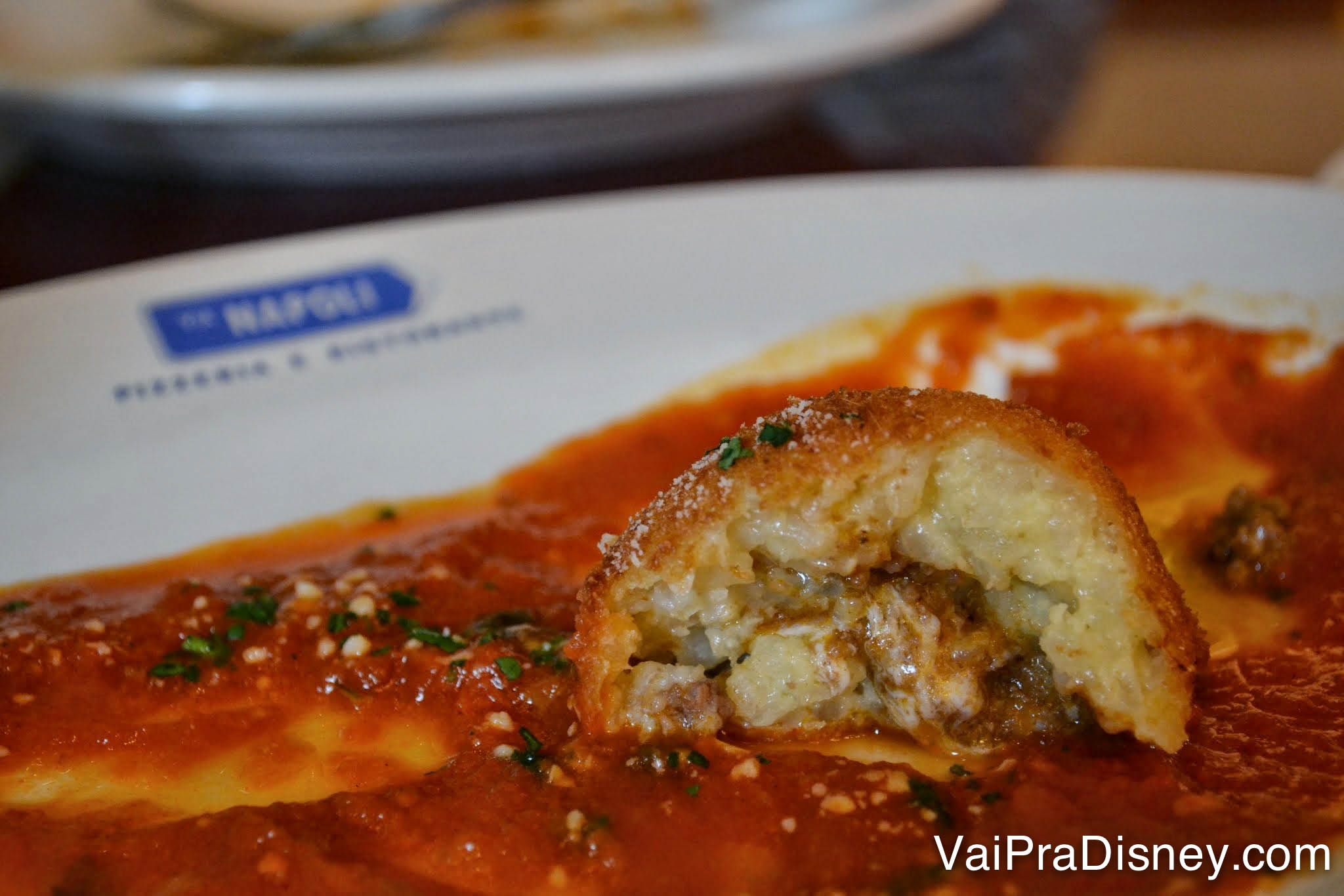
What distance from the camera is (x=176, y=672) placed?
1.63 metres

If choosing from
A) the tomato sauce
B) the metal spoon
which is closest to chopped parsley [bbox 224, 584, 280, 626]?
the tomato sauce

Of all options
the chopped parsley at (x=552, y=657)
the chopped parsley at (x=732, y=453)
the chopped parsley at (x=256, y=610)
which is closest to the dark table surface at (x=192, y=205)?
the chopped parsley at (x=256, y=610)

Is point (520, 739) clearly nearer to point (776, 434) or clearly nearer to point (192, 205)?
point (776, 434)

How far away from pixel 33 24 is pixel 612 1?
1.56 metres

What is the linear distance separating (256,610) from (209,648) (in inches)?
3.2

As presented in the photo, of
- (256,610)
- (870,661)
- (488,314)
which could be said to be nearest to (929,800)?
(870,661)

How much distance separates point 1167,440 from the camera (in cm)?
211

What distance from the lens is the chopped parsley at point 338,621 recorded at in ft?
5.50

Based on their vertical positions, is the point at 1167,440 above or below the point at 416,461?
above

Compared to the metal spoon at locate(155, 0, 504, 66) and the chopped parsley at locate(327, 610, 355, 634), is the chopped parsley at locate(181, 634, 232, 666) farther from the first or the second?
the metal spoon at locate(155, 0, 504, 66)

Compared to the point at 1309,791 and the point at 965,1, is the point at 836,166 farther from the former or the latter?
the point at 1309,791

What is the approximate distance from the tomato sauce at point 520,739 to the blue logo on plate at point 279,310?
1.42 ft

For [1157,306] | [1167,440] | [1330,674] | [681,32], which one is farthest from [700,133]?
[1330,674]

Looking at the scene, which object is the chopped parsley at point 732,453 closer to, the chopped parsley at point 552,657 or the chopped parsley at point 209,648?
the chopped parsley at point 552,657
